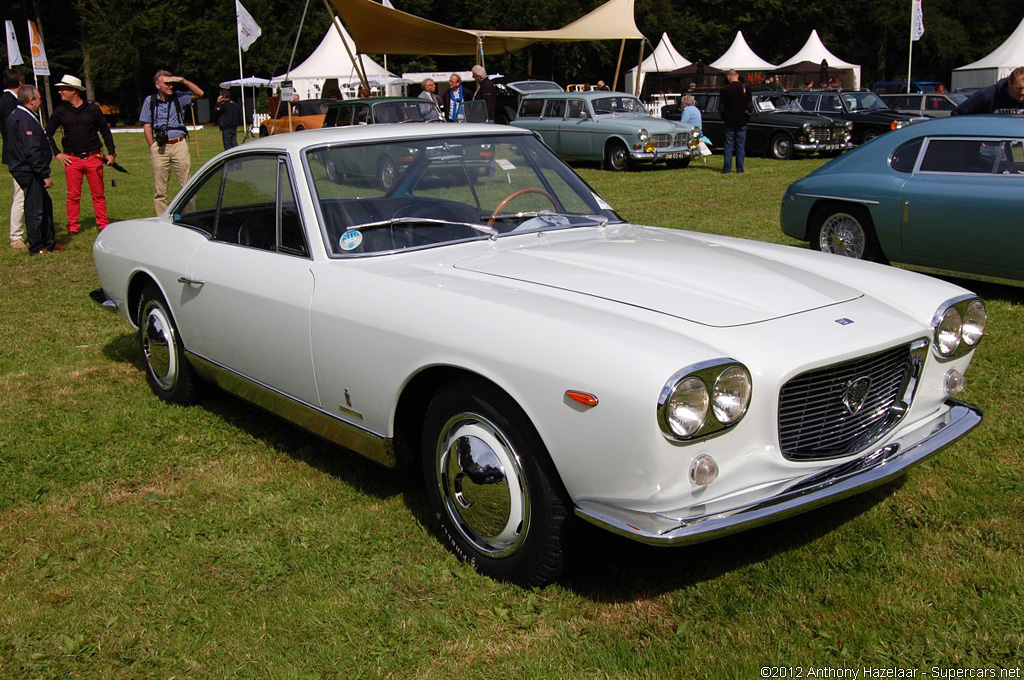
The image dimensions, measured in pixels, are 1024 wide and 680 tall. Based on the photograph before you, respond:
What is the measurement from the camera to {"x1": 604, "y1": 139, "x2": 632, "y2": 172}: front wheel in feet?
59.1

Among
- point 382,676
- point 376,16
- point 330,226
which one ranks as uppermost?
point 376,16

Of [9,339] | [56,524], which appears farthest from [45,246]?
[56,524]

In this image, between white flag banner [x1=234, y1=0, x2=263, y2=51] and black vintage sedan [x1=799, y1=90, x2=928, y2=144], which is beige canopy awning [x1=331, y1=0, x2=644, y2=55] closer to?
white flag banner [x1=234, y1=0, x2=263, y2=51]

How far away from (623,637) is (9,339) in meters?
5.79

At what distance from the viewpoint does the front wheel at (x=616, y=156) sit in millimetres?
18000

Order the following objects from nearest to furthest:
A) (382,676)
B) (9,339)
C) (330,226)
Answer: (382,676)
(330,226)
(9,339)

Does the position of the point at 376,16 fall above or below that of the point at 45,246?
above

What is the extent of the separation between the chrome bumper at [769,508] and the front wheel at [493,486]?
0.20 m

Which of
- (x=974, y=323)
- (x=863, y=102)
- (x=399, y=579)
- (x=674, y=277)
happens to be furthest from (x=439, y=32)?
(x=399, y=579)

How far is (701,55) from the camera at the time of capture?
57.5 meters

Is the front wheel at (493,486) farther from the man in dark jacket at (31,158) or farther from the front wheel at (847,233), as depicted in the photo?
the man in dark jacket at (31,158)

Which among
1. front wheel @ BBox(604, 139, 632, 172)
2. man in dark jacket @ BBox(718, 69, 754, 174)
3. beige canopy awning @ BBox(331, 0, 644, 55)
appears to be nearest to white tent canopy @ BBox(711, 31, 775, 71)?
beige canopy awning @ BBox(331, 0, 644, 55)

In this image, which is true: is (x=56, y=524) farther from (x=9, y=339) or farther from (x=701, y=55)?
(x=701, y=55)

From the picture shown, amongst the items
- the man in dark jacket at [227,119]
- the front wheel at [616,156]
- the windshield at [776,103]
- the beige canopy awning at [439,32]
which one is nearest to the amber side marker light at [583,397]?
the front wheel at [616,156]
